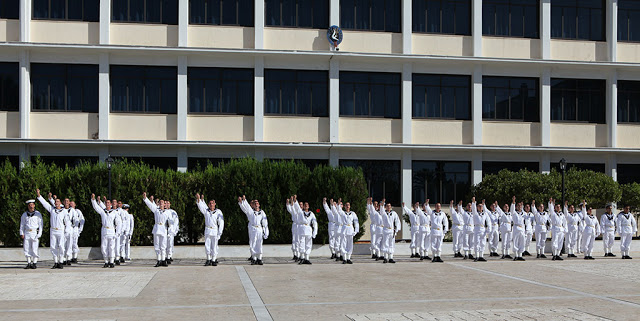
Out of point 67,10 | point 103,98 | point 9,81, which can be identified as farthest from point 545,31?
point 9,81

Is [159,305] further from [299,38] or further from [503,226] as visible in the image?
[299,38]

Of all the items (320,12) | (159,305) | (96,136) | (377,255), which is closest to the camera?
(159,305)

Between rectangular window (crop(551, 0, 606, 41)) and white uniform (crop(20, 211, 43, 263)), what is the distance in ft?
78.1

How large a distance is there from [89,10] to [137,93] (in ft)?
13.1

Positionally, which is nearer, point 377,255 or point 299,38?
point 377,255

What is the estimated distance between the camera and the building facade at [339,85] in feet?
Answer: 96.5

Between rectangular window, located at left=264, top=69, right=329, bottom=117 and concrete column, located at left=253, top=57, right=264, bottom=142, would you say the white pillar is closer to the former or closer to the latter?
rectangular window, located at left=264, top=69, right=329, bottom=117

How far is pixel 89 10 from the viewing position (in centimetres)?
2978

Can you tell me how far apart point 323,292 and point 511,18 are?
22.0m

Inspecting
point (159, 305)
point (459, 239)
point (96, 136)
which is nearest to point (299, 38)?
point (96, 136)

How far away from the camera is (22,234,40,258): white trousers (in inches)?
816

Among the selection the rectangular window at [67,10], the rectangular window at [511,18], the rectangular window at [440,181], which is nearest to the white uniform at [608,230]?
the rectangular window at [440,181]

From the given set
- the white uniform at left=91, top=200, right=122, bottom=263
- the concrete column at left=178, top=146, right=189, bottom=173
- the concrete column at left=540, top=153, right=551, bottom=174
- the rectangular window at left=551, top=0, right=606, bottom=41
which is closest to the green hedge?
the white uniform at left=91, top=200, right=122, bottom=263

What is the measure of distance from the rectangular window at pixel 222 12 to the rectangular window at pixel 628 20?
1738cm
